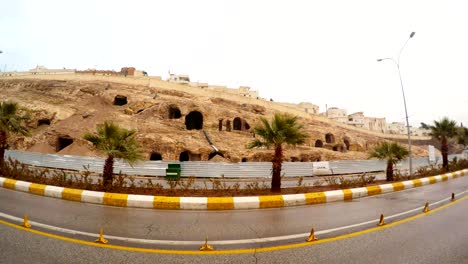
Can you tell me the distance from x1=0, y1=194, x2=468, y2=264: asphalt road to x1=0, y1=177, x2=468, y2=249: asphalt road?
48cm

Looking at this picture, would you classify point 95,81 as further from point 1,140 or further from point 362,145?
point 362,145

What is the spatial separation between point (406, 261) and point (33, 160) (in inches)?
1129

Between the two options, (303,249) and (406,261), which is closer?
(406,261)

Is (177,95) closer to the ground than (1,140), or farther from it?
farther from it

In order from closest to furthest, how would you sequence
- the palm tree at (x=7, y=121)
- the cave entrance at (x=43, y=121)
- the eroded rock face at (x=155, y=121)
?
the palm tree at (x=7, y=121) < the eroded rock face at (x=155, y=121) < the cave entrance at (x=43, y=121)

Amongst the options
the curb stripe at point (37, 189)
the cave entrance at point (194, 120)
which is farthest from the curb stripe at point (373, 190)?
the cave entrance at point (194, 120)

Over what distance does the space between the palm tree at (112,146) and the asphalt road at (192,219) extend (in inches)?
75.1

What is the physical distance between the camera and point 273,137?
1071 cm

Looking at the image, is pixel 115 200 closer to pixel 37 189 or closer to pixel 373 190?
pixel 37 189

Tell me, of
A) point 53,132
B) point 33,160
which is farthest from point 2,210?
point 53,132

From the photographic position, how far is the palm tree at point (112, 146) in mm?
9328

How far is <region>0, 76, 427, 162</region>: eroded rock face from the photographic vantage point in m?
27.5

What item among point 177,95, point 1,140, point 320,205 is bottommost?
point 320,205

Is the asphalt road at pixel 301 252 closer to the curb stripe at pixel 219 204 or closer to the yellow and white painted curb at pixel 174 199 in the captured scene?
the yellow and white painted curb at pixel 174 199
